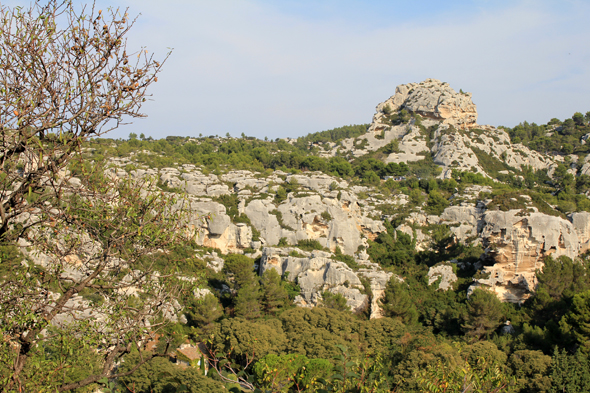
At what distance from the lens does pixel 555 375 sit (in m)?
18.8

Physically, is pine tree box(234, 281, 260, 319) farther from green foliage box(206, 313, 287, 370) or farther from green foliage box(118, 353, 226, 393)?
green foliage box(118, 353, 226, 393)

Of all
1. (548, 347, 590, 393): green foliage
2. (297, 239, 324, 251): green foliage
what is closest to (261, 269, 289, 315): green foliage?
(297, 239, 324, 251): green foliage

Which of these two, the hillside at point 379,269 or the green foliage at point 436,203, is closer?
the hillside at point 379,269

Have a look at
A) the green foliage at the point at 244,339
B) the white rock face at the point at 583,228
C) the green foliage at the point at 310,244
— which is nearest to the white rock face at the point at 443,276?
the green foliage at the point at 310,244

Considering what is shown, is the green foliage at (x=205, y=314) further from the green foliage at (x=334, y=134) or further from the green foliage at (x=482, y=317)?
the green foliage at (x=334, y=134)

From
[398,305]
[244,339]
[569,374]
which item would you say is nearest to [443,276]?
[398,305]

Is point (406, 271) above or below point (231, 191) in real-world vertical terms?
below

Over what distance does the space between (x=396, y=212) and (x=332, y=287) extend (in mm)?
16670

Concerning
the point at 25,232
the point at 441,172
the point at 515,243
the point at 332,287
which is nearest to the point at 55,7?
the point at 25,232

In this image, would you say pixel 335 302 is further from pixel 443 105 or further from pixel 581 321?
pixel 443 105

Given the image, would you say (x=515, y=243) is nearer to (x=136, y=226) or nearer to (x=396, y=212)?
(x=396, y=212)

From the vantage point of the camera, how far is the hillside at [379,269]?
20141mm

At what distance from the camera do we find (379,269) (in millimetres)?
36969

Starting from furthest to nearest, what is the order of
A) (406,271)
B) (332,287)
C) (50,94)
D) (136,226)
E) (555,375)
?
(406,271) < (332,287) < (555,375) < (136,226) < (50,94)
